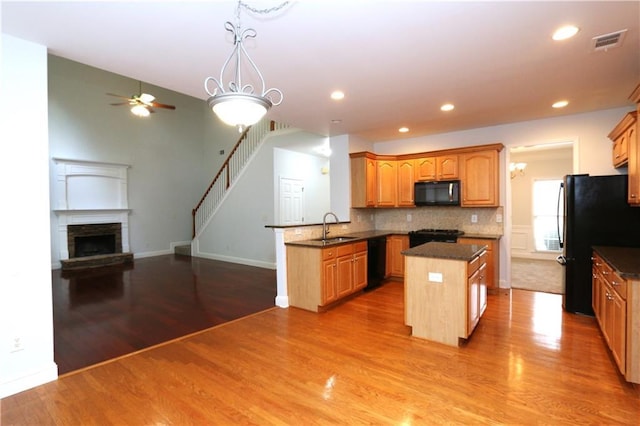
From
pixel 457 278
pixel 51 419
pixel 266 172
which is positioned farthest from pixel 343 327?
pixel 266 172

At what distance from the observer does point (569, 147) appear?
23.5ft

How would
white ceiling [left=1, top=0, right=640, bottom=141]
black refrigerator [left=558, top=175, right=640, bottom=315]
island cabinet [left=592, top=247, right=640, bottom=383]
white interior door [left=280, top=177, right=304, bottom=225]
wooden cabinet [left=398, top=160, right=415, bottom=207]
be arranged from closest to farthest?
white ceiling [left=1, top=0, right=640, bottom=141] < island cabinet [left=592, top=247, right=640, bottom=383] < black refrigerator [left=558, top=175, right=640, bottom=315] < wooden cabinet [left=398, top=160, right=415, bottom=207] < white interior door [left=280, top=177, right=304, bottom=225]

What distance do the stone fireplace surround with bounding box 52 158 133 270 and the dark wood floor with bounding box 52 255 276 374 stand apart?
2.11ft

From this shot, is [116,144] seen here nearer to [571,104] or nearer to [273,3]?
[273,3]

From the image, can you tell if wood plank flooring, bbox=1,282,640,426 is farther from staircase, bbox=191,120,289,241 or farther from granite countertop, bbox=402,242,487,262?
staircase, bbox=191,120,289,241

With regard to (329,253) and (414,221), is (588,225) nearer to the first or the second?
(414,221)

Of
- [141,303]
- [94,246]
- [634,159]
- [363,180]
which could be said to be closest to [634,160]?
[634,159]

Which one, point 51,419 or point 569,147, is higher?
point 569,147

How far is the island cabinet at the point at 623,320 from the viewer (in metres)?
2.23

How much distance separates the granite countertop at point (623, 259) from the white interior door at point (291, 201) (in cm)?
540

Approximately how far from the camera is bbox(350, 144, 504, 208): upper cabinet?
16.1 ft

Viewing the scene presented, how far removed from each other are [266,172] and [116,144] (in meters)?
4.42

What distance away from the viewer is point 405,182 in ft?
18.7

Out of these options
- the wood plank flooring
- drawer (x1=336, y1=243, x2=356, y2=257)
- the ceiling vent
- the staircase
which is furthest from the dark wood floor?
the ceiling vent
